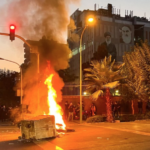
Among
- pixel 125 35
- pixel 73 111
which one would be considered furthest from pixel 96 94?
pixel 125 35

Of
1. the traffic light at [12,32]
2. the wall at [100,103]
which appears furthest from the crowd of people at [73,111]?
the traffic light at [12,32]

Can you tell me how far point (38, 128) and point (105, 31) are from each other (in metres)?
42.1

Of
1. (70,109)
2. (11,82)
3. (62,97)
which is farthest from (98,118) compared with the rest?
(11,82)

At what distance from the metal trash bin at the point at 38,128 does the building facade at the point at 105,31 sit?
3851 centimetres

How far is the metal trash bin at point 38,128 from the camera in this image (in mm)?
10516

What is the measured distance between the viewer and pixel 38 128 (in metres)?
10.6

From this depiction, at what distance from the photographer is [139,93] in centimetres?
2025

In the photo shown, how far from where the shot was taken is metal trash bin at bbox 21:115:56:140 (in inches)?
414

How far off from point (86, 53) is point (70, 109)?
3120 cm

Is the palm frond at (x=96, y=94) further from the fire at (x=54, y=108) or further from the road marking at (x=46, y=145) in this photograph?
the road marking at (x=46, y=145)

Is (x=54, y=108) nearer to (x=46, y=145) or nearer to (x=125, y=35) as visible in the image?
(x=46, y=145)

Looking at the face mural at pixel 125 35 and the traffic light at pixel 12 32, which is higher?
the face mural at pixel 125 35

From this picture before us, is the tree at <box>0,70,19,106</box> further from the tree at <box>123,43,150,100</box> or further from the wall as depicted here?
the tree at <box>123,43,150,100</box>

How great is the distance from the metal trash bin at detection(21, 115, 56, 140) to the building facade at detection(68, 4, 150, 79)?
1516 inches
